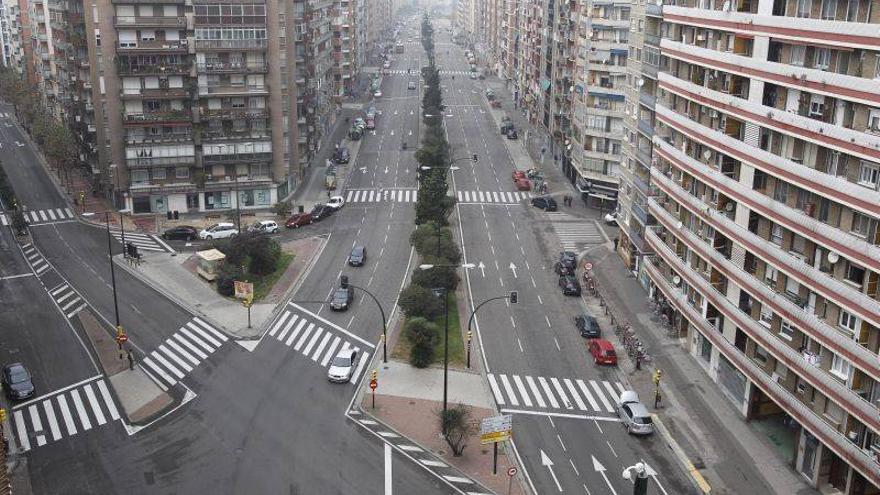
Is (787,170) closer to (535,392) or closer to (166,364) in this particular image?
(535,392)

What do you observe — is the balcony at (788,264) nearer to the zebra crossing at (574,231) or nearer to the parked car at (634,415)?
the parked car at (634,415)

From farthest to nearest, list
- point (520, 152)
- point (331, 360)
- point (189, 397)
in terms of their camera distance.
→ point (520, 152), point (331, 360), point (189, 397)

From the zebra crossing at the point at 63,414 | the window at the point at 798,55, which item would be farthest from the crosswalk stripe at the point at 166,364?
the window at the point at 798,55

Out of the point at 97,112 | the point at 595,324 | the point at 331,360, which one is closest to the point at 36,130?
the point at 97,112

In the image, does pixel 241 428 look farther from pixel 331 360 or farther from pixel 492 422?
pixel 492 422

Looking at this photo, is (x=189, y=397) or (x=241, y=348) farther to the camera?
(x=241, y=348)

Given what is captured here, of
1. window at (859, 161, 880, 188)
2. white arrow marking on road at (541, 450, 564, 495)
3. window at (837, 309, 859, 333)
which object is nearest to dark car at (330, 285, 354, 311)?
white arrow marking on road at (541, 450, 564, 495)
